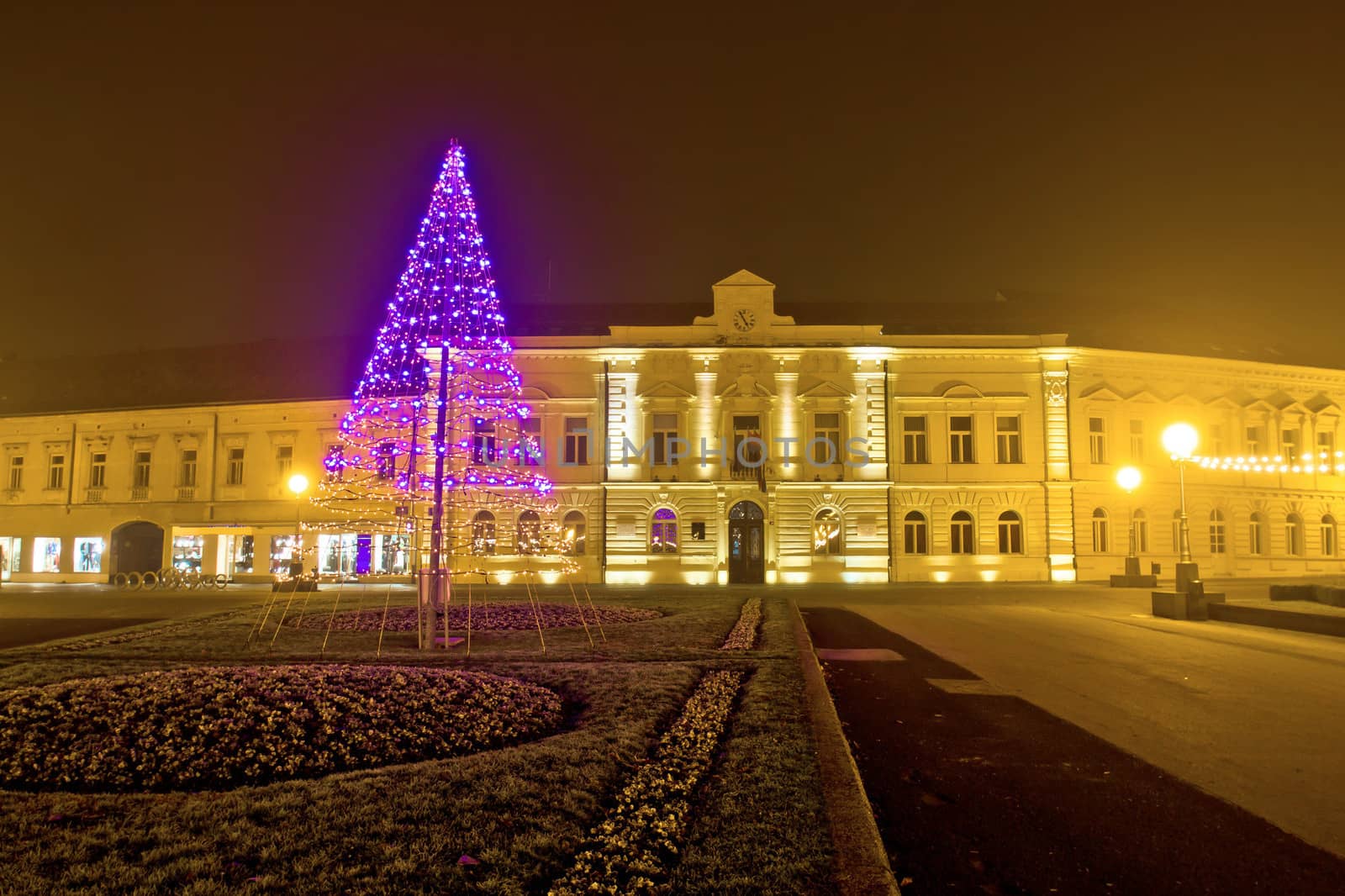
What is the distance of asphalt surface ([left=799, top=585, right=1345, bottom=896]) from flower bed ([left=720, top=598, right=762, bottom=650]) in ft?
5.95

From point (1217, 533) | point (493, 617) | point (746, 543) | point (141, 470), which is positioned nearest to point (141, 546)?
point (141, 470)

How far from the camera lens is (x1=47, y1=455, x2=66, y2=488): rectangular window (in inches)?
1705

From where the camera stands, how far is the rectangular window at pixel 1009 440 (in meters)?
37.6

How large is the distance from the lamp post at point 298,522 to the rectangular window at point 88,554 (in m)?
10.9

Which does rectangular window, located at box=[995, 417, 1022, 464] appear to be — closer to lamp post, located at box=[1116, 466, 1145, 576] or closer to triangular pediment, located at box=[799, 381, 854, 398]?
lamp post, located at box=[1116, 466, 1145, 576]

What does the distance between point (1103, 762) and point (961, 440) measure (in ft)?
105

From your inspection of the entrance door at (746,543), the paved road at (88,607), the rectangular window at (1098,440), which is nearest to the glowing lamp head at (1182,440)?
the rectangular window at (1098,440)

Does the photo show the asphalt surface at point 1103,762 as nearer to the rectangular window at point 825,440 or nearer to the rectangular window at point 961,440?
the rectangular window at point 825,440

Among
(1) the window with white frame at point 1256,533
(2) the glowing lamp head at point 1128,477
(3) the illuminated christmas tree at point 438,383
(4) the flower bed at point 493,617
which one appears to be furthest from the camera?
(1) the window with white frame at point 1256,533

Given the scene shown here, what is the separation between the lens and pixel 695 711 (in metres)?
8.61

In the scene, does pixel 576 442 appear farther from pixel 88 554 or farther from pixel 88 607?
→ pixel 88 554

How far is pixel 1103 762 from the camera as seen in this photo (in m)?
7.24

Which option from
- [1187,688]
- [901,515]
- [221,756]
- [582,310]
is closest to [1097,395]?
[901,515]

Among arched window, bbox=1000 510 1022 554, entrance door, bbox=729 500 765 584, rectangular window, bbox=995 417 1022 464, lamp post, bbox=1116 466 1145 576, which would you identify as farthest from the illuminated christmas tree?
lamp post, bbox=1116 466 1145 576
